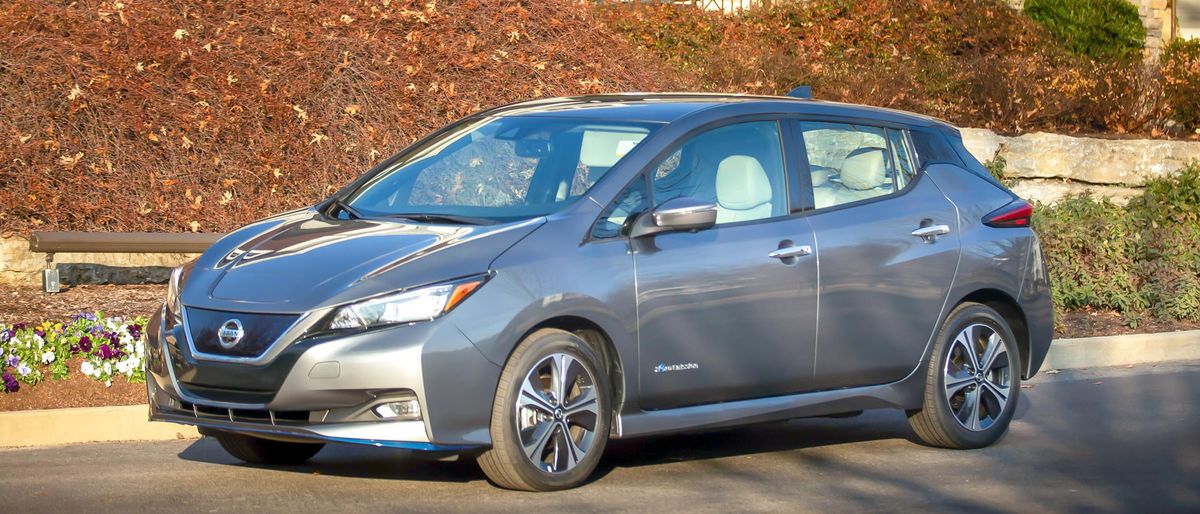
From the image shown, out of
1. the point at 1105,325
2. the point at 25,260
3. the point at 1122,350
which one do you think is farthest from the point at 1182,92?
the point at 25,260

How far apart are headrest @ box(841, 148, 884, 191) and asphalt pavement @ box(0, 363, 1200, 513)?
1.37 meters

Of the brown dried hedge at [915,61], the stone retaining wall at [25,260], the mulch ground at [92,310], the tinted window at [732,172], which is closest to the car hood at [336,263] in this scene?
the tinted window at [732,172]

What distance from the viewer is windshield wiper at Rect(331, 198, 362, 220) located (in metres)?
7.23

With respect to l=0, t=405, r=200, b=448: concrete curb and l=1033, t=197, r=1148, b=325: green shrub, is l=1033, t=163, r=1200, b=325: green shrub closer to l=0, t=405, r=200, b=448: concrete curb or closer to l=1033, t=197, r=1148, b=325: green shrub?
l=1033, t=197, r=1148, b=325: green shrub

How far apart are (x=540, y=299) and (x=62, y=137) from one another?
7.32 m

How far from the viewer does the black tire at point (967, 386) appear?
793 centimetres

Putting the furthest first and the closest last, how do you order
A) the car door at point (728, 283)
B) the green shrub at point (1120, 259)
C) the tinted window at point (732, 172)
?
the green shrub at point (1120, 259) < the tinted window at point (732, 172) < the car door at point (728, 283)

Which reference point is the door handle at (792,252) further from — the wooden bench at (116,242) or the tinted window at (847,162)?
the wooden bench at (116,242)

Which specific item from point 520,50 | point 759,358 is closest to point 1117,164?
point 520,50

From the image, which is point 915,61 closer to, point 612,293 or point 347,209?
point 347,209

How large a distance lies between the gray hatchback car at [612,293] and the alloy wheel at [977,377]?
0.01 m

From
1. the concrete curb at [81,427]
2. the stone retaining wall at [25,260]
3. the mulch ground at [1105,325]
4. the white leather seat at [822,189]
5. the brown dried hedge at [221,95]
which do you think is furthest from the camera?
the mulch ground at [1105,325]

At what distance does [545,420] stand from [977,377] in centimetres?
274

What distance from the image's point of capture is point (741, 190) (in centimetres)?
733
